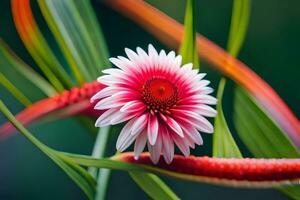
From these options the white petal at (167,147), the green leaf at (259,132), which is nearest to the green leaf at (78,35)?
the white petal at (167,147)

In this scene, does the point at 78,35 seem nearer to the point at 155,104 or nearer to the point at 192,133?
the point at 155,104

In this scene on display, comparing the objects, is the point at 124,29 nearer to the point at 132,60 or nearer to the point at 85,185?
the point at 132,60

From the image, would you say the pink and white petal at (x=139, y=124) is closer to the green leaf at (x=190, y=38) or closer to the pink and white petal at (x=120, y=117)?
Result: the pink and white petal at (x=120, y=117)

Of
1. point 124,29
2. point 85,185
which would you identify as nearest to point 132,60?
point 124,29

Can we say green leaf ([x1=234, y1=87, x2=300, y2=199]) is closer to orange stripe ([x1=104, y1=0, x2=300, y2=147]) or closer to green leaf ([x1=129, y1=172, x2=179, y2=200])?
orange stripe ([x1=104, y1=0, x2=300, y2=147])

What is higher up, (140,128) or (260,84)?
(260,84)

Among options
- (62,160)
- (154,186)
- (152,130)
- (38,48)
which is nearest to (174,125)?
(152,130)
